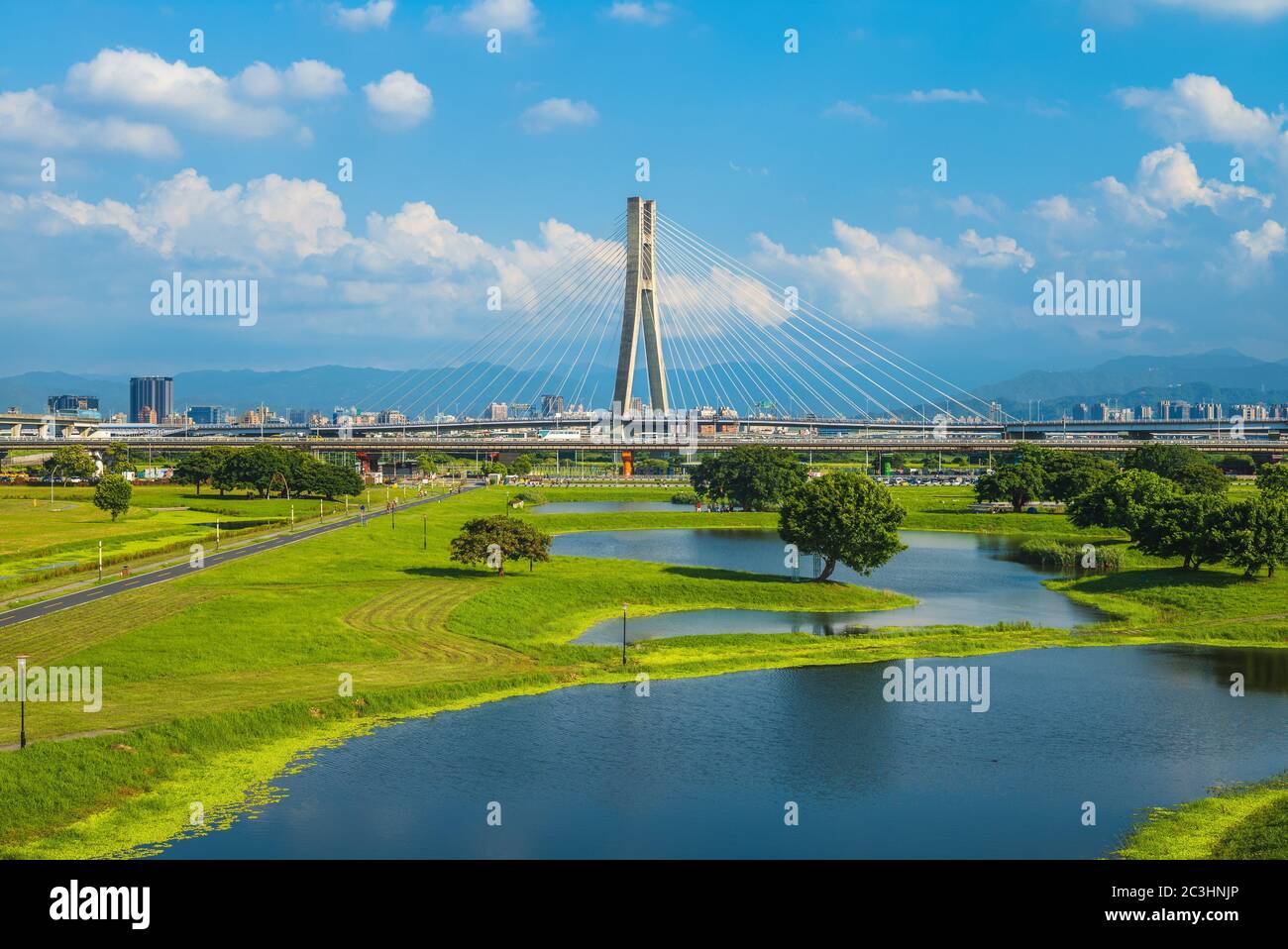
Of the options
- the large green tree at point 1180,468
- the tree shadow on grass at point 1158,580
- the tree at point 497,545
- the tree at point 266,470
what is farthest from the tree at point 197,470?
the large green tree at point 1180,468

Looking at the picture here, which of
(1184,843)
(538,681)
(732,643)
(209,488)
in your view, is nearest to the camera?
(1184,843)

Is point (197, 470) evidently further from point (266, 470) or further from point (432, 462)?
point (432, 462)

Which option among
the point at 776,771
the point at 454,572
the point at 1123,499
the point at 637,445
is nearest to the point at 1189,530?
the point at 1123,499

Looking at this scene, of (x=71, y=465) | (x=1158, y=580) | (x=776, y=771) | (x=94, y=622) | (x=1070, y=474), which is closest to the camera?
(x=776, y=771)
